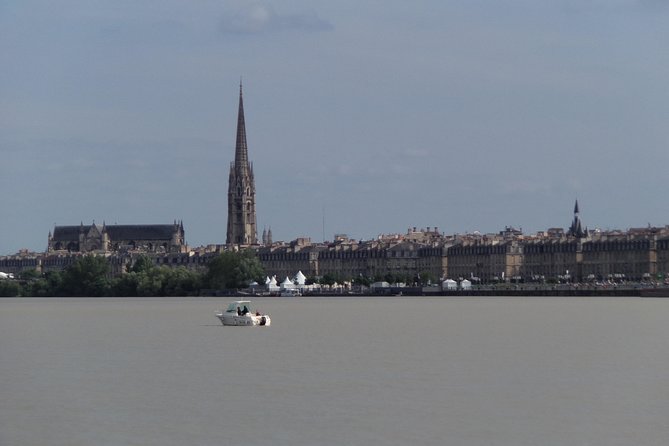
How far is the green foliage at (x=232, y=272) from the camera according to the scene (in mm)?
177125

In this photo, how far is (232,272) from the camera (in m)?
180

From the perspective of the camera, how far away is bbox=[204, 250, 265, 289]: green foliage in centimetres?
17712

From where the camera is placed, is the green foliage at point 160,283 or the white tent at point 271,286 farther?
the green foliage at point 160,283

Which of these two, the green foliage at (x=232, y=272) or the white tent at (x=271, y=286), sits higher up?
the green foliage at (x=232, y=272)

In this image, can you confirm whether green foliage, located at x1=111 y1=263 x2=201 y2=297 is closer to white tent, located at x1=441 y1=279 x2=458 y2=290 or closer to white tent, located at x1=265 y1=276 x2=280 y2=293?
white tent, located at x1=265 y1=276 x2=280 y2=293
